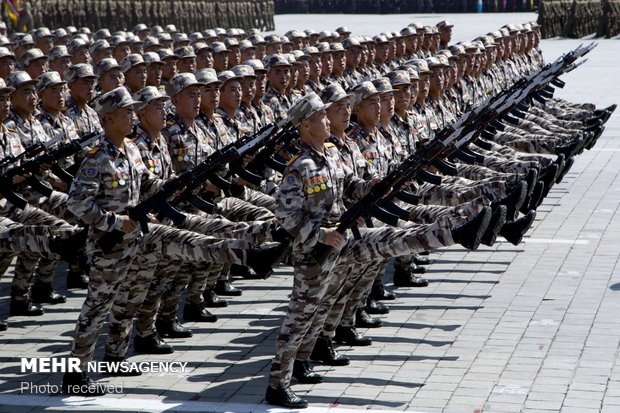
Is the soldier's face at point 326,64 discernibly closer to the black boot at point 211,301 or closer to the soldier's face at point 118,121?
the black boot at point 211,301

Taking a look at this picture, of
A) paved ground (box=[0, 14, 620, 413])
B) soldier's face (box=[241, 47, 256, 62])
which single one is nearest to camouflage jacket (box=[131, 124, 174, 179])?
paved ground (box=[0, 14, 620, 413])

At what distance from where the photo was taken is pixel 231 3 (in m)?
50.1

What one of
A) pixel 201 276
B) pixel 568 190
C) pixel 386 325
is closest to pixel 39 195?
pixel 201 276

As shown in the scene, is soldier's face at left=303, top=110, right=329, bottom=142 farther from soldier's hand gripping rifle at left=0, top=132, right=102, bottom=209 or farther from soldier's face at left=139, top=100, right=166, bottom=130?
soldier's hand gripping rifle at left=0, top=132, right=102, bottom=209

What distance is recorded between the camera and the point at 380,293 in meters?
11.6

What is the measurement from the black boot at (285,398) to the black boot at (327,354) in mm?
1094

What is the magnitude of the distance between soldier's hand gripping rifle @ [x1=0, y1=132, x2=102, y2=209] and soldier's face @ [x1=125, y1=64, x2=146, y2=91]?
3782mm

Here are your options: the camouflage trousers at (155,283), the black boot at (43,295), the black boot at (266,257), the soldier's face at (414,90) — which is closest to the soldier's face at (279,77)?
the soldier's face at (414,90)

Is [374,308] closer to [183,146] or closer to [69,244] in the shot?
[183,146]

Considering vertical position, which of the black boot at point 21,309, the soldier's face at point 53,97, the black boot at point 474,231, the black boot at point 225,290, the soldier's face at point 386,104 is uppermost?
the soldier's face at point 386,104

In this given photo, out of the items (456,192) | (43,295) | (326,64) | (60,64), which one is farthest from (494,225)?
(60,64)

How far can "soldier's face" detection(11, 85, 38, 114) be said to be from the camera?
11.6 metres

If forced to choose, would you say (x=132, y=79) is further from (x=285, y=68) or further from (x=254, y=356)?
(x=254, y=356)

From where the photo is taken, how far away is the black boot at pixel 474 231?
8562 mm
